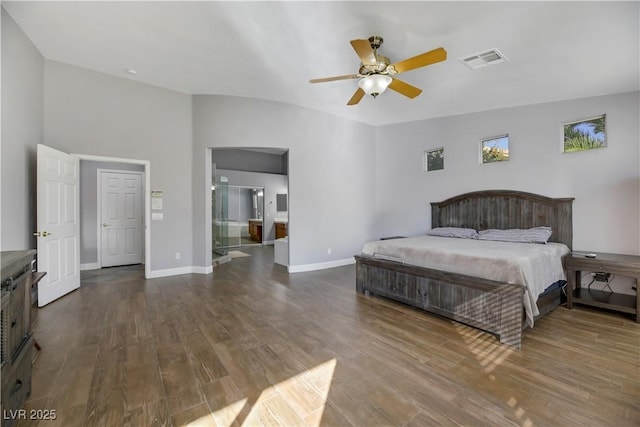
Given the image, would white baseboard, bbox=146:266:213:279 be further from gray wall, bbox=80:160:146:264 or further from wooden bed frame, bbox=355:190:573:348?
wooden bed frame, bbox=355:190:573:348

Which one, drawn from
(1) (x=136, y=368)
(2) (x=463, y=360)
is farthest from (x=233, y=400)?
(2) (x=463, y=360)

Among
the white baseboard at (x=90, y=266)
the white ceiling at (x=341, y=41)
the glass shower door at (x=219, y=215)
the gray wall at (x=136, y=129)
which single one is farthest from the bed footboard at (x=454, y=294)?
the white baseboard at (x=90, y=266)

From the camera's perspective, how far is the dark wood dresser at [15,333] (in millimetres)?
1383

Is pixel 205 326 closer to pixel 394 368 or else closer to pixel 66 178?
pixel 394 368

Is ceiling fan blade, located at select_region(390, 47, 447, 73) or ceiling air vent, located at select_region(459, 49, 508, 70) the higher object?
ceiling air vent, located at select_region(459, 49, 508, 70)

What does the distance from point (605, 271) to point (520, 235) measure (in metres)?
1.02

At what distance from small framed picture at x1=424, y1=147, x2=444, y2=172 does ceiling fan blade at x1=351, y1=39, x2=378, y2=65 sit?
3.32m

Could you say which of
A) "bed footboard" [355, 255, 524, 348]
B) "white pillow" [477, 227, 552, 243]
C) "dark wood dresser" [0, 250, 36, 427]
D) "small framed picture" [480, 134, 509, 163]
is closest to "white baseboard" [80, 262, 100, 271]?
"dark wood dresser" [0, 250, 36, 427]

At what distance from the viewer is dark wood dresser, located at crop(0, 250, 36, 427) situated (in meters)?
1.38

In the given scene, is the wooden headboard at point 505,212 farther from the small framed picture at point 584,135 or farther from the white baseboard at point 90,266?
the white baseboard at point 90,266

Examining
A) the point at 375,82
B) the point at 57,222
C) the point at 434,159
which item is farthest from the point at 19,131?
the point at 434,159

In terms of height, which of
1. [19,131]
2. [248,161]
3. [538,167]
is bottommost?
[538,167]

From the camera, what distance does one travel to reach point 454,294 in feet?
9.52

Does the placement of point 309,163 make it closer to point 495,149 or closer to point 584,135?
point 495,149
